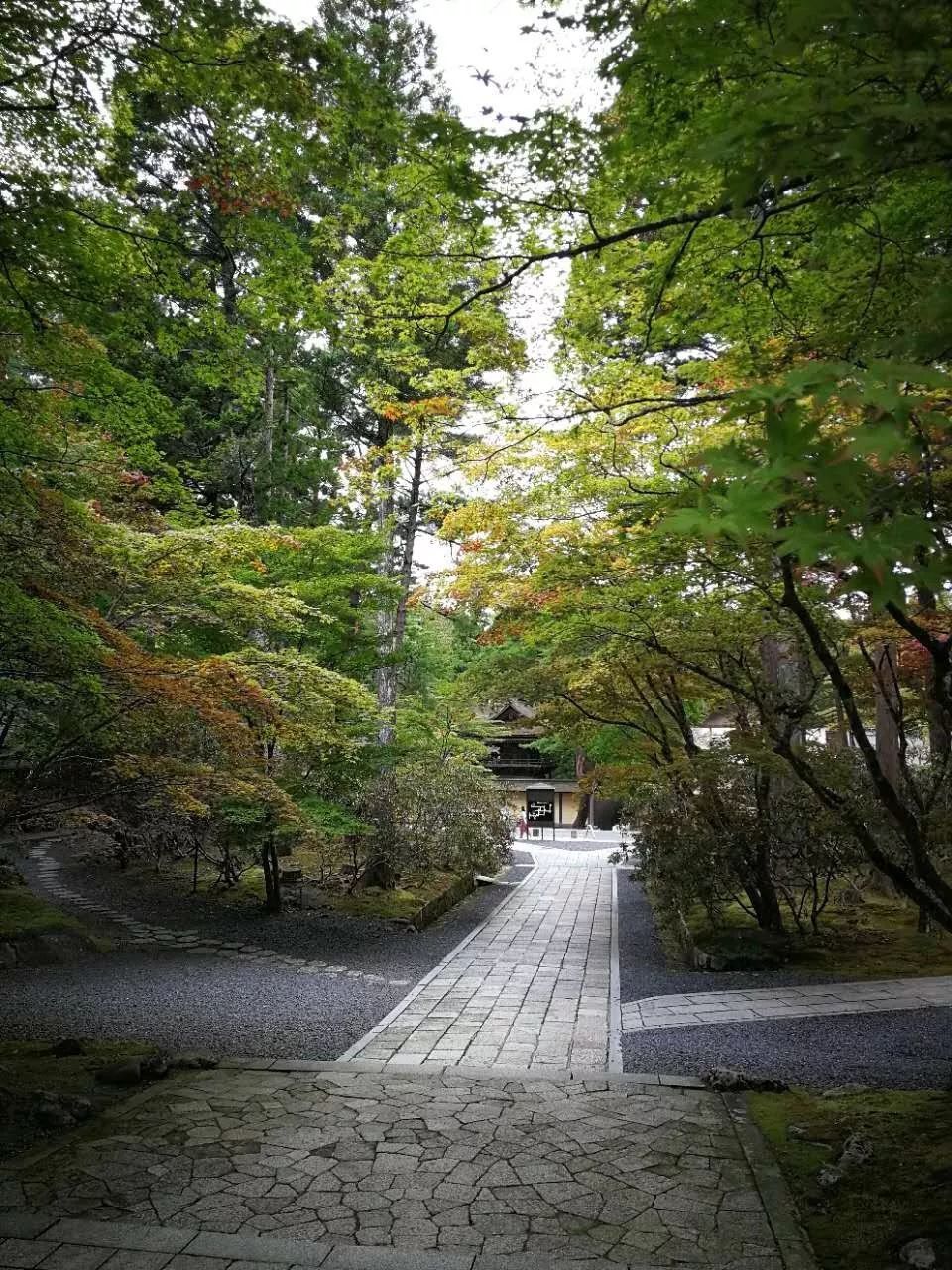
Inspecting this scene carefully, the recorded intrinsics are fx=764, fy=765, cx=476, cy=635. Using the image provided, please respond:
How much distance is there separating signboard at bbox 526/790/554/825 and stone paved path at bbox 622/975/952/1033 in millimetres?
26842

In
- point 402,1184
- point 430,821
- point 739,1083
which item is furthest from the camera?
point 430,821

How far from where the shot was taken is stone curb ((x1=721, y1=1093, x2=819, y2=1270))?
10.1 feet

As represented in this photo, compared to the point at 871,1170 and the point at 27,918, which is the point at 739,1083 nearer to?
the point at 871,1170

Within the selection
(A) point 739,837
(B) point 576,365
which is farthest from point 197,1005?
(B) point 576,365

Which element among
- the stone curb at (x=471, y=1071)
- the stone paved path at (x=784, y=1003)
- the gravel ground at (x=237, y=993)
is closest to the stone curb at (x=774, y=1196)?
the stone curb at (x=471, y=1071)

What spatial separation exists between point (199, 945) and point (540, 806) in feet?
83.4

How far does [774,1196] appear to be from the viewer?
3.54m

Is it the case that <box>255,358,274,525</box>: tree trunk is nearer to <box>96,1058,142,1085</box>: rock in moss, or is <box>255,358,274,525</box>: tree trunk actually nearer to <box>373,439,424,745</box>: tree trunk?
<box>373,439,424,745</box>: tree trunk

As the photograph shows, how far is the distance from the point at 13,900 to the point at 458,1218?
1002 centimetres

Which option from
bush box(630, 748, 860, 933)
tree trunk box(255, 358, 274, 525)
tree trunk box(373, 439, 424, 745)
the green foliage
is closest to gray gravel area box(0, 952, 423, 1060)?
the green foliage

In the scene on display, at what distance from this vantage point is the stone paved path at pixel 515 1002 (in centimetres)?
603

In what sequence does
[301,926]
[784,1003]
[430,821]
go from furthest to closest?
[430,821]
[301,926]
[784,1003]

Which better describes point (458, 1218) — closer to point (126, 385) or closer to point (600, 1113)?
point (600, 1113)

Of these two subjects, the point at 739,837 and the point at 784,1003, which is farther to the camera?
the point at 739,837
